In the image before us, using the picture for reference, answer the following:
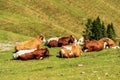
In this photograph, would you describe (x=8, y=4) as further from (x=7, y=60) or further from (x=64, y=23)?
(x=7, y=60)

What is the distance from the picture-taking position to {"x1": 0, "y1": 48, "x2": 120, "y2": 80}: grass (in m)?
19.4

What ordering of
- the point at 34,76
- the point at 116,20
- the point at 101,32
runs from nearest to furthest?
the point at 34,76 → the point at 101,32 → the point at 116,20

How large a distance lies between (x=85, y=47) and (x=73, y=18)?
326 ft

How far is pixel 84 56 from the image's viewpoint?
90.9ft

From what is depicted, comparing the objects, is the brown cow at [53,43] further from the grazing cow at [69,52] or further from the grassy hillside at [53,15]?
the grassy hillside at [53,15]

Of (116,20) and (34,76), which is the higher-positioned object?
(116,20)

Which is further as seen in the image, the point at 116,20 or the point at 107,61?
the point at 116,20

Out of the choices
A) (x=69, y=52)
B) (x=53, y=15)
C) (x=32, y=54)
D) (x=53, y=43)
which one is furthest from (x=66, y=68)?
(x=53, y=15)

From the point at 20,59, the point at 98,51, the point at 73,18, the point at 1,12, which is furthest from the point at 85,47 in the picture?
the point at 73,18

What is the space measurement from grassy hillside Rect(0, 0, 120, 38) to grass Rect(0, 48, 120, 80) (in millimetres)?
63459

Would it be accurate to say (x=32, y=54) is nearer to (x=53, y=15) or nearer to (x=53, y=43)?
(x=53, y=43)

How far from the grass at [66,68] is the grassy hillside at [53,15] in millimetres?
63459

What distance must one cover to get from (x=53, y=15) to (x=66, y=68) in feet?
339

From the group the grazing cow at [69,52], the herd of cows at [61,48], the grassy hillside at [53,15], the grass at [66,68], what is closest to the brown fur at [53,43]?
the herd of cows at [61,48]
